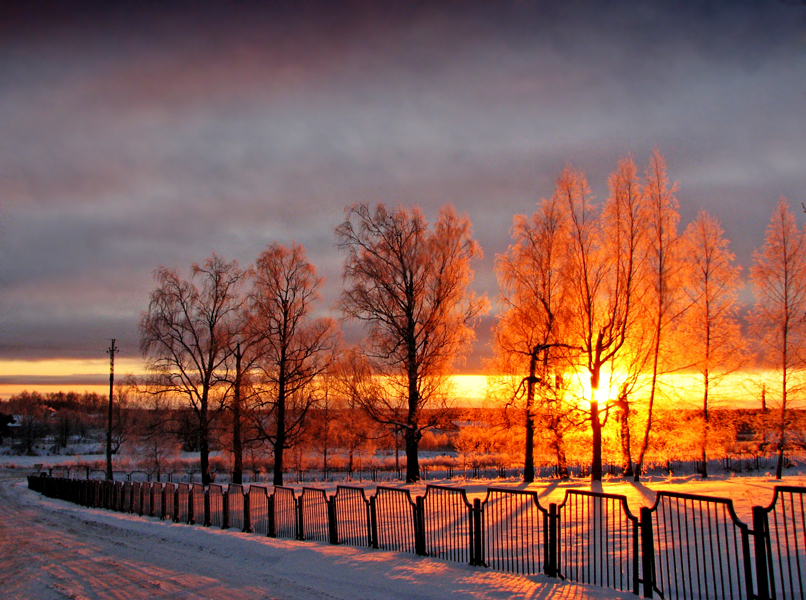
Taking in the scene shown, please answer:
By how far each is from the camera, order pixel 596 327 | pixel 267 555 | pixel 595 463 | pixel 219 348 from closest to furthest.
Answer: pixel 267 555, pixel 595 463, pixel 596 327, pixel 219 348

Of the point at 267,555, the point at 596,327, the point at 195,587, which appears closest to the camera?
the point at 195,587

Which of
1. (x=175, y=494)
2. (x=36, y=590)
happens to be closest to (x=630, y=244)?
(x=175, y=494)

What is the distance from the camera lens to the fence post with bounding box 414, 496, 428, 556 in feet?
31.1

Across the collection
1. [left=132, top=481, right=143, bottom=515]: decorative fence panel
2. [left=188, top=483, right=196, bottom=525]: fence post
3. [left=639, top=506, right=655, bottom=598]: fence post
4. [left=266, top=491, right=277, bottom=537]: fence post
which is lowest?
[left=132, top=481, right=143, bottom=515]: decorative fence panel

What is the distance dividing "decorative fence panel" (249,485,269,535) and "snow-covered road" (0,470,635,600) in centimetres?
55

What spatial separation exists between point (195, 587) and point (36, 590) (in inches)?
109

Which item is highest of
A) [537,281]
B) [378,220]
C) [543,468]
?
[378,220]

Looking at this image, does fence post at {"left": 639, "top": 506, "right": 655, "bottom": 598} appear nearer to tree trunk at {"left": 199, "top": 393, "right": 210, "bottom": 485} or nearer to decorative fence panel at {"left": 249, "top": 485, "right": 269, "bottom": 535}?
decorative fence panel at {"left": 249, "top": 485, "right": 269, "bottom": 535}

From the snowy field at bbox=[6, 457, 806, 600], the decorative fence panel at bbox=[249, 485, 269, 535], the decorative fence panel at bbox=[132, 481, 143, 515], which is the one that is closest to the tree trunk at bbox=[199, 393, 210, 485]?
the decorative fence panel at bbox=[132, 481, 143, 515]

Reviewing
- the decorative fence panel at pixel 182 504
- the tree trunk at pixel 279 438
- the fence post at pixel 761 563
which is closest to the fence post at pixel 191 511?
the decorative fence panel at pixel 182 504

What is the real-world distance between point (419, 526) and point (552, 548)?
266 centimetres

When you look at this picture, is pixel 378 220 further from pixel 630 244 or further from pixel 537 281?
pixel 630 244

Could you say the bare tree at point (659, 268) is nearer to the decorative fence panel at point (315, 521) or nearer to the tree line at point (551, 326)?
the tree line at point (551, 326)

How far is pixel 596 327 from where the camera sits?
2122 cm
